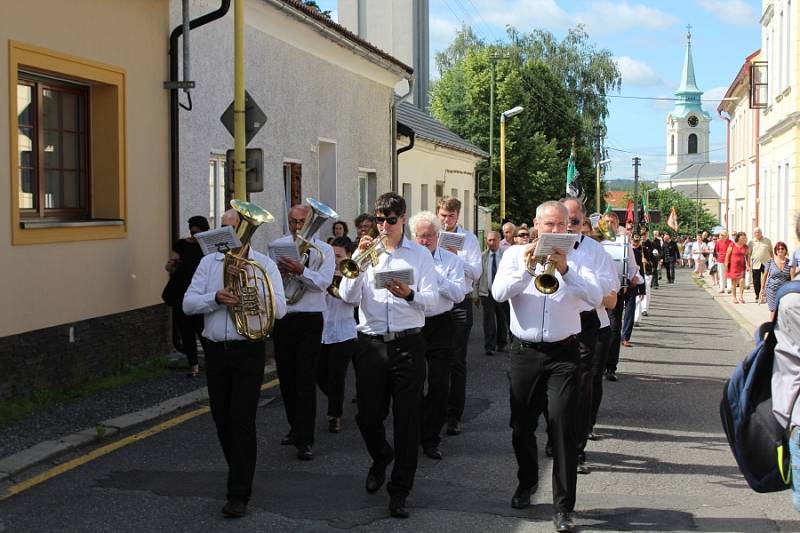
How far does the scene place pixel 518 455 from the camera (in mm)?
6215

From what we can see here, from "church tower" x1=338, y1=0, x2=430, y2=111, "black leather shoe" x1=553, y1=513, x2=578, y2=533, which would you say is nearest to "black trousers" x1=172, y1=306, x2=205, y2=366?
"black leather shoe" x1=553, y1=513, x2=578, y2=533

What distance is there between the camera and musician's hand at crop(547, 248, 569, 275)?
5.81 metres

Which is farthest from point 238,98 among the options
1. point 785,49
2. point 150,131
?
point 785,49

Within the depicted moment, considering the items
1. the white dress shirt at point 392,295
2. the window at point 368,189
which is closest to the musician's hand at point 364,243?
the white dress shirt at point 392,295

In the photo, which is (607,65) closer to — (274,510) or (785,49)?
(785,49)

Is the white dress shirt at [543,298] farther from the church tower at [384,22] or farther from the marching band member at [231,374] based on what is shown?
the church tower at [384,22]

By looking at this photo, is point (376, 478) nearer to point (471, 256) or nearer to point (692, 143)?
point (471, 256)

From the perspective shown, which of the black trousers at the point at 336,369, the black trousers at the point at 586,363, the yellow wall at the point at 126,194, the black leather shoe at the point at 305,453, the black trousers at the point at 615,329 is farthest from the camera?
the black trousers at the point at 615,329

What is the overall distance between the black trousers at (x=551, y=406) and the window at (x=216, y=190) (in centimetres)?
842

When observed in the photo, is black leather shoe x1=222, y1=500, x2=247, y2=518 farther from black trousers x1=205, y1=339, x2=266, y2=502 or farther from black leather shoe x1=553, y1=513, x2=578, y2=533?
black leather shoe x1=553, y1=513, x2=578, y2=533

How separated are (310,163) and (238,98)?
6078 millimetres

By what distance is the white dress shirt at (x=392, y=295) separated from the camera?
6250mm

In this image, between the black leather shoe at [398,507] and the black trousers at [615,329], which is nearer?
the black leather shoe at [398,507]

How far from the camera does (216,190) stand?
559 inches
